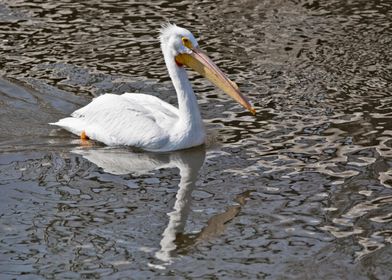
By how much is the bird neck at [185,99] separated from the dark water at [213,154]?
24 centimetres

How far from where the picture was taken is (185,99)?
7289 millimetres

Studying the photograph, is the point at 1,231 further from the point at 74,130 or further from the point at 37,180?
the point at 74,130

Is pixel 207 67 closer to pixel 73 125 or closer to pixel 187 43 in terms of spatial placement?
pixel 187 43

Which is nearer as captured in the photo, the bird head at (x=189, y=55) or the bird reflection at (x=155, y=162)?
the bird reflection at (x=155, y=162)

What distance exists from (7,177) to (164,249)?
165cm

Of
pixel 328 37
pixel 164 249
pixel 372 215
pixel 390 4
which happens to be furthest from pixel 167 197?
pixel 390 4

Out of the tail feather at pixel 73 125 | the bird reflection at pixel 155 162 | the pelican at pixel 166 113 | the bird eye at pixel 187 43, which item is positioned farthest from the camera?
the tail feather at pixel 73 125

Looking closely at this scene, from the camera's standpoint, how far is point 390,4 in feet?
34.7

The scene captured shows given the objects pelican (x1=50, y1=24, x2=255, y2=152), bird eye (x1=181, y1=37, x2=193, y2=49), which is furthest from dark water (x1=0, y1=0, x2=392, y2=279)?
bird eye (x1=181, y1=37, x2=193, y2=49)

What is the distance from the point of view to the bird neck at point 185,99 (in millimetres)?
7207

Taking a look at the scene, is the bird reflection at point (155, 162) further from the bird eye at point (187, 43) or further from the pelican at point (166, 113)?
the bird eye at point (187, 43)

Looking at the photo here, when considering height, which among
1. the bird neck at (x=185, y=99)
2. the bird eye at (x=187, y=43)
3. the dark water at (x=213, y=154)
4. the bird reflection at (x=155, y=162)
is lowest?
the bird reflection at (x=155, y=162)

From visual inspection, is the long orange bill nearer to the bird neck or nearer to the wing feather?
the bird neck

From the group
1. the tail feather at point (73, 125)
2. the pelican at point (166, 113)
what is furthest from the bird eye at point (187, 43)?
the tail feather at point (73, 125)
